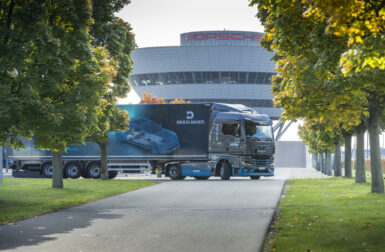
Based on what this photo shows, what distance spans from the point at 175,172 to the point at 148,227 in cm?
1983

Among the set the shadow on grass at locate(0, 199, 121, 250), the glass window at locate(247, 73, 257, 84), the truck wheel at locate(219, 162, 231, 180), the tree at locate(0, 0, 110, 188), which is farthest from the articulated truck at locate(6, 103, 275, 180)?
the glass window at locate(247, 73, 257, 84)

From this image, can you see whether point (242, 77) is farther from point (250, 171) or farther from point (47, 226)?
point (47, 226)

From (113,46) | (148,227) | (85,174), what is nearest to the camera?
(148,227)

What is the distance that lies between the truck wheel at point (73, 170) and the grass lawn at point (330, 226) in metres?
19.4

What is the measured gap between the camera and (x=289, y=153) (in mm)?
83250

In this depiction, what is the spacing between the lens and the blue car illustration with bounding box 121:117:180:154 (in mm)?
30344

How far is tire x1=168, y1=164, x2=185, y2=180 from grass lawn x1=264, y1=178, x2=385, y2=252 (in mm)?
14909

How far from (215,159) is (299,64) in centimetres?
1568

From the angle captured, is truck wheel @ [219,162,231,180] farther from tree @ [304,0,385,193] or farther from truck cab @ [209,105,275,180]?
tree @ [304,0,385,193]

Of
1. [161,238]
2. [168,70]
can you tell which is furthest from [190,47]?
[161,238]

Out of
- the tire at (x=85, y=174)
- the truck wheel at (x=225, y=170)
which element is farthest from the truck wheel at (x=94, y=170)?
the truck wheel at (x=225, y=170)

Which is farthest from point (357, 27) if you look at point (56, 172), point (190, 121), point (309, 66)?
point (190, 121)

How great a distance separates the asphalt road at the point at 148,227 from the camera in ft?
28.0

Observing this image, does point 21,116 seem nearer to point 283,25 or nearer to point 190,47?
point 283,25
